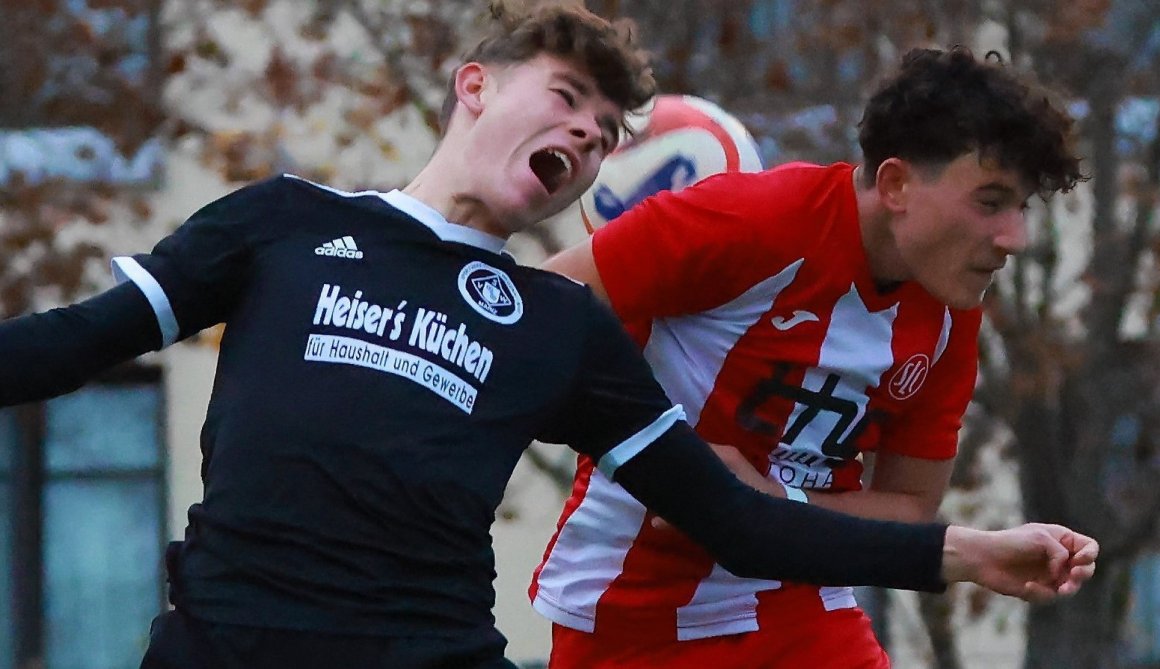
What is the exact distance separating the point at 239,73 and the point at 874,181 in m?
6.46

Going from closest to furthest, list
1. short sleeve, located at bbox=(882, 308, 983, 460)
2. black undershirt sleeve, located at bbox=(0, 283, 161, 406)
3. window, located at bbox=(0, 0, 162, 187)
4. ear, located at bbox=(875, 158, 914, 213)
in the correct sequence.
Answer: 1. black undershirt sleeve, located at bbox=(0, 283, 161, 406)
2. ear, located at bbox=(875, 158, 914, 213)
3. short sleeve, located at bbox=(882, 308, 983, 460)
4. window, located at bbox=(0, 0, 162, 187)

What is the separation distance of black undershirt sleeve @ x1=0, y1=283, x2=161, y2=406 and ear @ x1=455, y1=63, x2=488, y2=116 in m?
0.72

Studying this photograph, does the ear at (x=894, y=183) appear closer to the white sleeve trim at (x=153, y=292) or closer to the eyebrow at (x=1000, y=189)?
the eyebrow at (x=1000, y=189)

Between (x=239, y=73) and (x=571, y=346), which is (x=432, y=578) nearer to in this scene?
(x=571, y=346)

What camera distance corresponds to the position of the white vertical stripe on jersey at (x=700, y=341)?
4.09 meters

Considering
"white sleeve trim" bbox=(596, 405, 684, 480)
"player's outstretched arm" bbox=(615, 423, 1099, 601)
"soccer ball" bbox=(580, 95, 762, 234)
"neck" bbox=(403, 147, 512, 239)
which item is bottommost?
"player's outstretched arm" bbox=(615, 423, 1099, 601)

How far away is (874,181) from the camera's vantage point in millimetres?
4133

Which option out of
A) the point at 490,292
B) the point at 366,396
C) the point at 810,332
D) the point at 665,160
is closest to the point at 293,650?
the point at 366,396

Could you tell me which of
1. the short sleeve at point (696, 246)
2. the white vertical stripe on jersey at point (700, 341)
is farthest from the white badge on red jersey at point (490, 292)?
the white vertical stripe on jersey at point (700, 341)

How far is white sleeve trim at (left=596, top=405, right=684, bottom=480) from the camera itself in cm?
338

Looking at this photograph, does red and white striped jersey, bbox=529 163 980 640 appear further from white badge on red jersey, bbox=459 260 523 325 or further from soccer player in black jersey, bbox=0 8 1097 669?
white badge on red jersey, bbox=459 260 523 325

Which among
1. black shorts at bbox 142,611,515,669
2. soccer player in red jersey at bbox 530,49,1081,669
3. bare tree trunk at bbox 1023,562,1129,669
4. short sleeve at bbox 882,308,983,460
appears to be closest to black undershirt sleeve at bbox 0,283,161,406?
black shorts at bbox 142,611,515,669

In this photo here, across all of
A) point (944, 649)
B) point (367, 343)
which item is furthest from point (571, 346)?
point (944, 649)

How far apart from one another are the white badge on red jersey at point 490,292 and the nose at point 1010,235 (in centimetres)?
112
